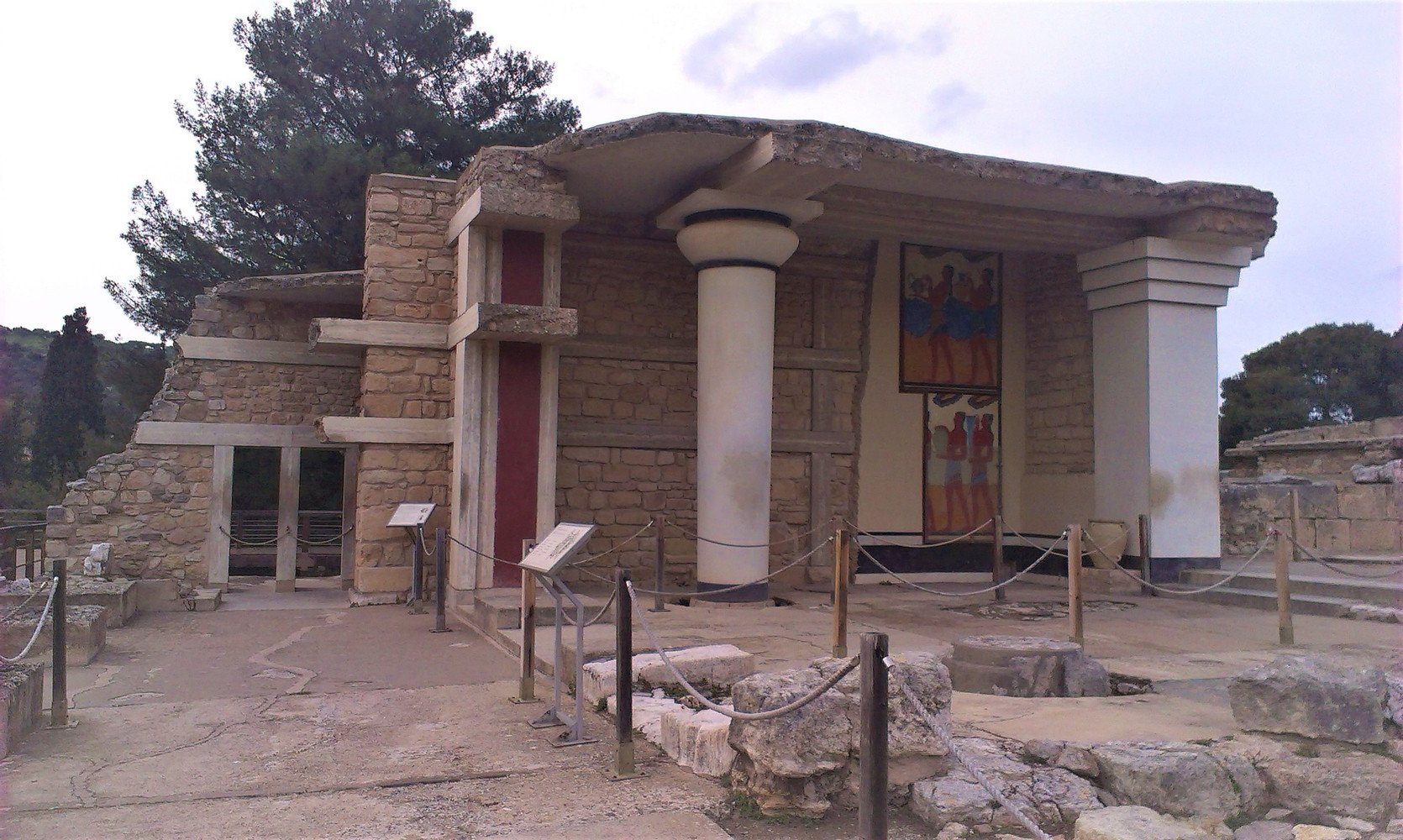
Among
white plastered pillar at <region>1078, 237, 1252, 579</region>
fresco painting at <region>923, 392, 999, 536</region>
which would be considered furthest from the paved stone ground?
fresco painting at <region>923, 392, 999, 536</region>

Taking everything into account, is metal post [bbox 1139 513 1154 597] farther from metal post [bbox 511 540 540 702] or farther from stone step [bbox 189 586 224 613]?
stone step [bbox 189 586 224 613]

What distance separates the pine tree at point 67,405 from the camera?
66.8 feet

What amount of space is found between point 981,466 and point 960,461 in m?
0.32

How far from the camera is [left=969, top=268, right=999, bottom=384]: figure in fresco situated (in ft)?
41.3

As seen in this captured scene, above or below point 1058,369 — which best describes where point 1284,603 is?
below

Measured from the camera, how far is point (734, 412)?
360 inches

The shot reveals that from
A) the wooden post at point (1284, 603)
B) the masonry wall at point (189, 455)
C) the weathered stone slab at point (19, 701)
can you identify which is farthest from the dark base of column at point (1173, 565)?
the weathered stone slab at point (19, 701)

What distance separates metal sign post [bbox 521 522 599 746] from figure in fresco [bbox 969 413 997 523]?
27.2 ft

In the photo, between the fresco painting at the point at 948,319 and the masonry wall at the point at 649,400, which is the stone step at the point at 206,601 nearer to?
the masonry wall at the point at 649,400

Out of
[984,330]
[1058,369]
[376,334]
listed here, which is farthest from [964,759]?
[984,330]

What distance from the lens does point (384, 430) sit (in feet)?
31.3

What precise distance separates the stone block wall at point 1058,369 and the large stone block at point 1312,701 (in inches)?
294

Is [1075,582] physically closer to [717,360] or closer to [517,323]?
[717,360]

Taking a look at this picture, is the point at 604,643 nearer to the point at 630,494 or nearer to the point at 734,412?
the point at 734,412
